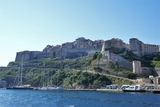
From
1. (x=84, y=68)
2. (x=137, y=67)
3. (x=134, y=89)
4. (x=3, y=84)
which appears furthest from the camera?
(x=3, y=84)

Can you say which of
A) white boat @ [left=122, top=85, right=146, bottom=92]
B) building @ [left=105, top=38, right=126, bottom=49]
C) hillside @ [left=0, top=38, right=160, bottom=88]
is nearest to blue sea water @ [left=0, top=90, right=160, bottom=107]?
white boat @ [left=122, top=85, right=146, bottom=92]

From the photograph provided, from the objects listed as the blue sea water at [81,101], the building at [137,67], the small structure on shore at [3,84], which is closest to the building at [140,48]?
the building at [137,67]

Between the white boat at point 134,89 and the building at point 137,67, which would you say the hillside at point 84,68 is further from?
the white boat at point 134,89

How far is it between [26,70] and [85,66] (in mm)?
35910

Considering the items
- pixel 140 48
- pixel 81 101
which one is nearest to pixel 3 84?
pixel 140 48

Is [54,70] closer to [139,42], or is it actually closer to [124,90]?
[139,42]

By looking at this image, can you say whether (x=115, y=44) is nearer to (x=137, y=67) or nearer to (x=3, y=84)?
(x=137, y=67)

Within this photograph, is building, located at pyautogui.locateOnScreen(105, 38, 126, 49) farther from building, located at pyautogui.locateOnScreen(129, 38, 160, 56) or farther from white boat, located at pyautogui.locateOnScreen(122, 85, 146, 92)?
white boat, located at pyautogui.locateOnScreen(122, 85, 146, 92)

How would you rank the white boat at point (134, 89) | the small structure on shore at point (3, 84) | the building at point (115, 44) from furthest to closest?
the small structure on shore at point (3, 84) < the building at point (115, 44) < the white boat at point (134, 89)

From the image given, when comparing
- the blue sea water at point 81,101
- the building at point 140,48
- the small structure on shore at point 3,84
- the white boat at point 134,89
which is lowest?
the blue sea water at point 81,101

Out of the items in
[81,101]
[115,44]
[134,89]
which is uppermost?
[115,44]

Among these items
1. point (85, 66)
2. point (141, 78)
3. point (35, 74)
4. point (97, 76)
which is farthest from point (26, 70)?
point (141, 78)

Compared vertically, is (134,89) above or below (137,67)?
below

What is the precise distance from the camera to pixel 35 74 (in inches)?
6816
